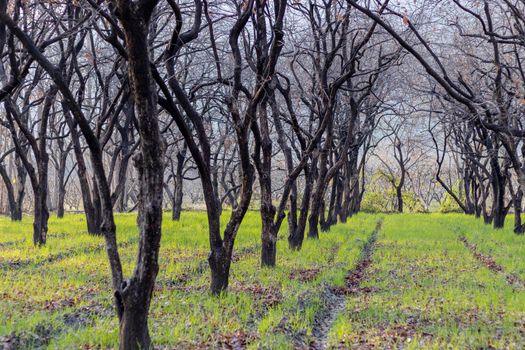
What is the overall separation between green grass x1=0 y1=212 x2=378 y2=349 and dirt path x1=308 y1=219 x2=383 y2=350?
0.12 m

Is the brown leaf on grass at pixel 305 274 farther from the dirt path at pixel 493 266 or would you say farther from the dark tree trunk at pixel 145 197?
the dark tree trunk at pixel 145 197

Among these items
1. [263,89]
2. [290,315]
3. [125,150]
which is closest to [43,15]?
[125,150]

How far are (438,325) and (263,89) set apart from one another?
4.14 metres

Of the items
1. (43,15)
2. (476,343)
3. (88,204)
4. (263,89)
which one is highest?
(43,15)

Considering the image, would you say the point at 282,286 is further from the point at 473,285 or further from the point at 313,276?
the point at 473,285

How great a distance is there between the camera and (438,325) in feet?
21.8

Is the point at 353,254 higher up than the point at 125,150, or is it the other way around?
the point at 125,150

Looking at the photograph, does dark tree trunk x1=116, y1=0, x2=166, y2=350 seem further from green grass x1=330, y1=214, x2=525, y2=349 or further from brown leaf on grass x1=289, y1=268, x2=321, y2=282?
brown leaf on grass x1=289, y1=268, x2=321, y2=282

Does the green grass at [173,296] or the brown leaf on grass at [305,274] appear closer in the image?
the green grass at [173,296]

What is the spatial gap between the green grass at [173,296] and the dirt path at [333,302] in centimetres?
12

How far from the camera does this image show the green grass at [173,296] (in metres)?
6.06

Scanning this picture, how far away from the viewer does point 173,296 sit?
320 inches

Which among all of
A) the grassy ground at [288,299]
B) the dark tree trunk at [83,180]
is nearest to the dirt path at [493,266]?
the grassy ground at [288,299]

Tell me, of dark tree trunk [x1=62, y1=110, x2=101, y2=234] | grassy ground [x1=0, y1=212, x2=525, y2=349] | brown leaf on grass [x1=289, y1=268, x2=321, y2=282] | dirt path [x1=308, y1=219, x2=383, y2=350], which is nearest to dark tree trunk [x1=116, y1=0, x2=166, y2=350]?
grassy ground [x1=0, y1=212, x2=525, y2=349]
